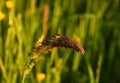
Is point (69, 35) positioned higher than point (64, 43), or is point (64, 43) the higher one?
point (64, 43)

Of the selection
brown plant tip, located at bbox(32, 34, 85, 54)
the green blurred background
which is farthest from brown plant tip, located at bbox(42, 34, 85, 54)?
the green blurred background

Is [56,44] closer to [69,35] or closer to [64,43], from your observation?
[64,43]

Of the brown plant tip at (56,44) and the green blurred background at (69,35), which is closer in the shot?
the brown plant tip at (56,44)

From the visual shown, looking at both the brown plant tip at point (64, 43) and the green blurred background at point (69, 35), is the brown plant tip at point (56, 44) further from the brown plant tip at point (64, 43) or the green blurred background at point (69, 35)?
the green blurred background at point (69, 35)

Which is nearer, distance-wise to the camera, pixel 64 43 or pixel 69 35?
pixel 64 43

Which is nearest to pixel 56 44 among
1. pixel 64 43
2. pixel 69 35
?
pixel 64 43

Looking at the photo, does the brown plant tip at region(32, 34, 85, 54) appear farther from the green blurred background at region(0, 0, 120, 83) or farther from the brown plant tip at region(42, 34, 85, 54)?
the green blurred background at region(0, 0, 120, 83)

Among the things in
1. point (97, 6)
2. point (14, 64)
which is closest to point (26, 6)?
point (97, 6)

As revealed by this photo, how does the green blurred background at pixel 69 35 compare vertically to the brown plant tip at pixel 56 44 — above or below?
below

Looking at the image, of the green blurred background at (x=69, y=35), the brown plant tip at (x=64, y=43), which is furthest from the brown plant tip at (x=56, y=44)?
the green blurred background at (x=69, y=35)
